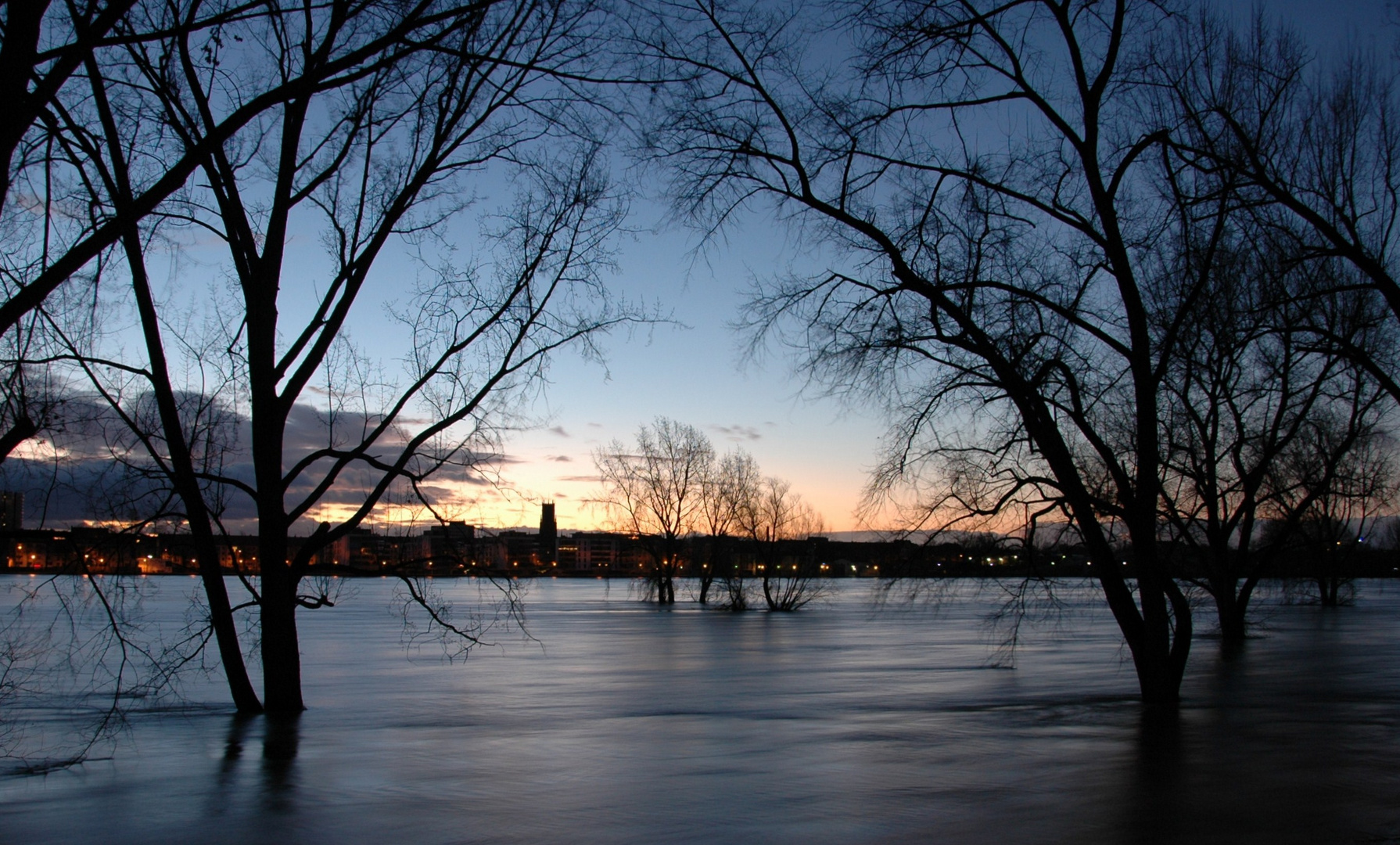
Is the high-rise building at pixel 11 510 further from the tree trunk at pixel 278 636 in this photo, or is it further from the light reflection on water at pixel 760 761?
the tree trunk at pixel 278 636

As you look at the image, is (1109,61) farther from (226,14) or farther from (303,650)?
(303,650)

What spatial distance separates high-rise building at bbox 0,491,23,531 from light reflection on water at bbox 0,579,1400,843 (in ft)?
9.21

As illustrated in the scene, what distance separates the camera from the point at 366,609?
75.9 metres

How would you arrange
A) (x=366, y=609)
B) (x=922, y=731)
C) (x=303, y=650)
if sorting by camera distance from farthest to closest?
1. (x=366, y=609)
2. (x=303, y=650)
3. (x=922, y=731)

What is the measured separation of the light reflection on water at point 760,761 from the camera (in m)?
9.95

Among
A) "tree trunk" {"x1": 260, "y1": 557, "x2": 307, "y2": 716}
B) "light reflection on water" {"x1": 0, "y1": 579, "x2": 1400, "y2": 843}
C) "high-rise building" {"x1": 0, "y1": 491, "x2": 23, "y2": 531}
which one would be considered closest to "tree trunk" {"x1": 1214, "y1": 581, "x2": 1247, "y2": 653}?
"light reflection on water" {"x1": 0, "y1": 579, "x2": 1400, "y2": 843}

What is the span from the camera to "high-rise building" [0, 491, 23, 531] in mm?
8469

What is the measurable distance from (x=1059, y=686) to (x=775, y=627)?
26.6 meters

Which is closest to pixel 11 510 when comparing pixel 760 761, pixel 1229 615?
pixel 760 761

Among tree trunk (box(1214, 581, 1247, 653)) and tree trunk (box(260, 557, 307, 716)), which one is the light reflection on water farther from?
tree trunk (box(1214, 581, 1247, 653))

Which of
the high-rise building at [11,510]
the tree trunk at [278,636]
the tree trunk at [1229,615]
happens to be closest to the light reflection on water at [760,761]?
the tree trunk at [278,636]

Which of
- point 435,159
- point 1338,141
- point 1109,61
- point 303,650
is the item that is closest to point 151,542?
point 435,159

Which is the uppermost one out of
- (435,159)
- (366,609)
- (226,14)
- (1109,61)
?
(1109,61)

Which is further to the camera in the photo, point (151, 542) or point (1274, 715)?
point (1274, 715)
